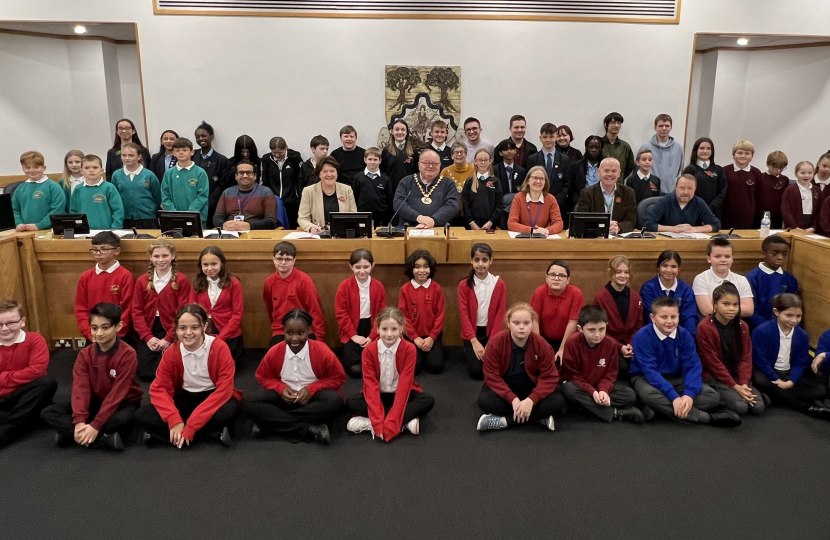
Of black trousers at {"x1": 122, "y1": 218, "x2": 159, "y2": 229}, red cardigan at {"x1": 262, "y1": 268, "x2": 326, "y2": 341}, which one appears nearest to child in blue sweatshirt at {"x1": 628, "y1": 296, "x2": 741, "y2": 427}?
red cardigan at {"x1": 262, "y1": 268, "x2": 326, "y2": 341}

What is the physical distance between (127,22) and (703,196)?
22.0 ft

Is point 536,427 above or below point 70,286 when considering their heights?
below

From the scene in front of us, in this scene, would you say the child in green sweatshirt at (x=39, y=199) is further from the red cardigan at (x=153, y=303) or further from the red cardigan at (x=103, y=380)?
the red cardigan at (x=103, y=380)

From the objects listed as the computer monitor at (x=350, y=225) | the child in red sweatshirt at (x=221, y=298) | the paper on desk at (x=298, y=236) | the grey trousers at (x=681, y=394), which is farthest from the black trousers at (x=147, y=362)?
the grey trousers at (x=681, y=394)

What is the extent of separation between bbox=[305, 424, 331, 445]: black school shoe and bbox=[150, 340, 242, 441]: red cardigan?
51cm

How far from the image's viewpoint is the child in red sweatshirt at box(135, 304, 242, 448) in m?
3.45

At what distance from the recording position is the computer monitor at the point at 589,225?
4.85m

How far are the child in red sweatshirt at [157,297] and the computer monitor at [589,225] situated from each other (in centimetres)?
311

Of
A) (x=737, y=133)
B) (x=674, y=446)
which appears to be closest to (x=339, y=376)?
(x=674, y=446)

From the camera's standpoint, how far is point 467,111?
7.42 m

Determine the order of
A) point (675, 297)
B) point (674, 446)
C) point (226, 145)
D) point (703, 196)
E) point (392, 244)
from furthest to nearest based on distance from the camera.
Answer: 1. point (226, 145)
2. point (703, 196)
3. point (392, 244)
4. point (675, 297)
5. point (674, 446)

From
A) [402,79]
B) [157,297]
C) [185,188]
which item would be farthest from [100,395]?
[402,79]

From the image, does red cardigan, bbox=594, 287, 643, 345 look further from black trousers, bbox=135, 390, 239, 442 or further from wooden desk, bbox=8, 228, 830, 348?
black trousers, bbox=135, 390, 239, 442

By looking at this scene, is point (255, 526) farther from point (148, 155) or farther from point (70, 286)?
point (148, 155)
